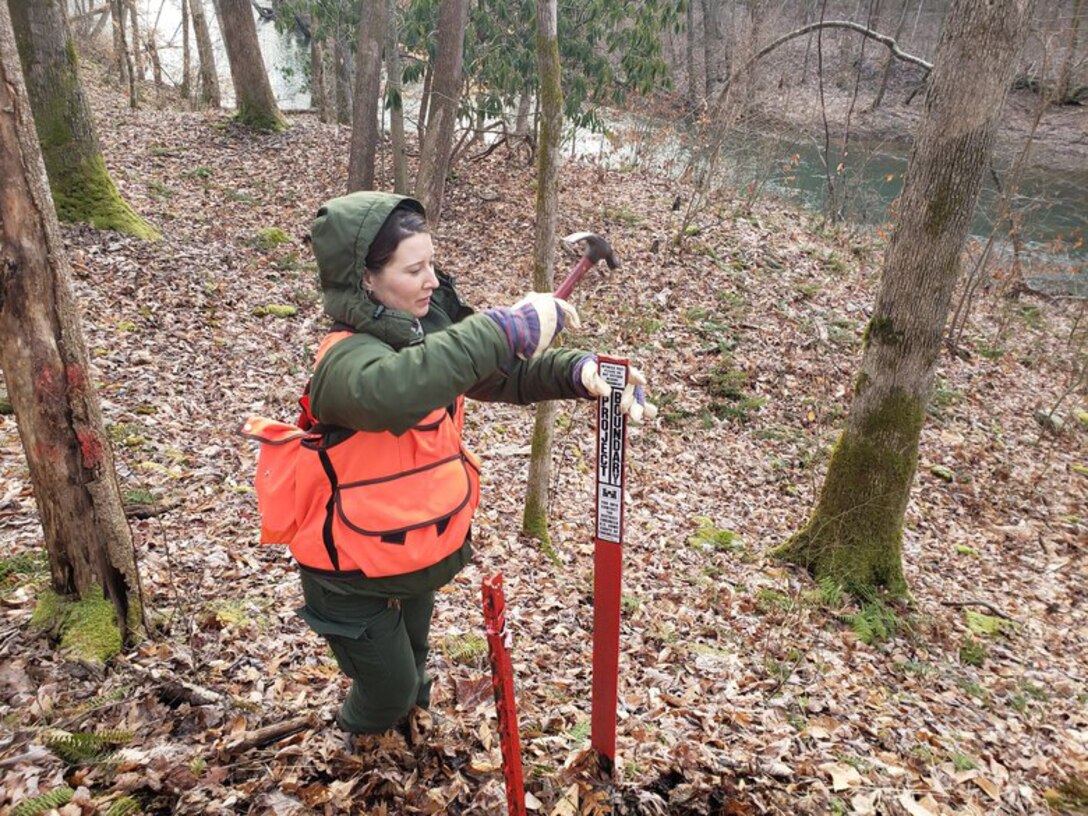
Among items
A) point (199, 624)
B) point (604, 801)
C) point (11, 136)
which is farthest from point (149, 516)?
point (604, 801)

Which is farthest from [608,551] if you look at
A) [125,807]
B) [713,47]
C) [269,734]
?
[713,47]

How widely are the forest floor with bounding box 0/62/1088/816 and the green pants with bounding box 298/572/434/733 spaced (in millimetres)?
365

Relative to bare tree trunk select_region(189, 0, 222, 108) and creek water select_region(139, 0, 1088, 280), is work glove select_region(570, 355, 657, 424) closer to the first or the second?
creek water select_region(139, 0, 1088, 280)

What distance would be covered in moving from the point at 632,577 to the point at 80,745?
3.80 metres

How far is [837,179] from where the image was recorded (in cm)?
1780

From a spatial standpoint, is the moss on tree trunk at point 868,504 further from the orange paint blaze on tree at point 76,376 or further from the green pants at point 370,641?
the orange paint blaze on tree at point 76,376

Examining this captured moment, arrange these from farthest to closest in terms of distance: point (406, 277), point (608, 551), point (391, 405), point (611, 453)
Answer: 1. point (608, 551)
2. point (611, 453)
3. point (406, 277)
4. point (391, 405)

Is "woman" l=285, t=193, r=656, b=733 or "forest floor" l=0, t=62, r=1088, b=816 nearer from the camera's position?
"woman" l=285, t=193, r=656, b=733

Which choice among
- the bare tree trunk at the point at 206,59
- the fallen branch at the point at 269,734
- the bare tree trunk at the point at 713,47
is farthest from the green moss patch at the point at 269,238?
the bare tree trunk at the point at 713,47

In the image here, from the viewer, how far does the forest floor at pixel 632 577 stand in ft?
9.86

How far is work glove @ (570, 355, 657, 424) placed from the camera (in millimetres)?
2330

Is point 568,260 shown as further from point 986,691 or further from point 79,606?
point 79,606

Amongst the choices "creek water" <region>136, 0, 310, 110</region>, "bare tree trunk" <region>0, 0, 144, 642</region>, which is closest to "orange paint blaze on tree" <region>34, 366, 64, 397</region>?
"bare tree trunk" <region>0, 0, 144, 642</region>

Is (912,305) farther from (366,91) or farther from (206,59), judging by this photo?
(206,59)
